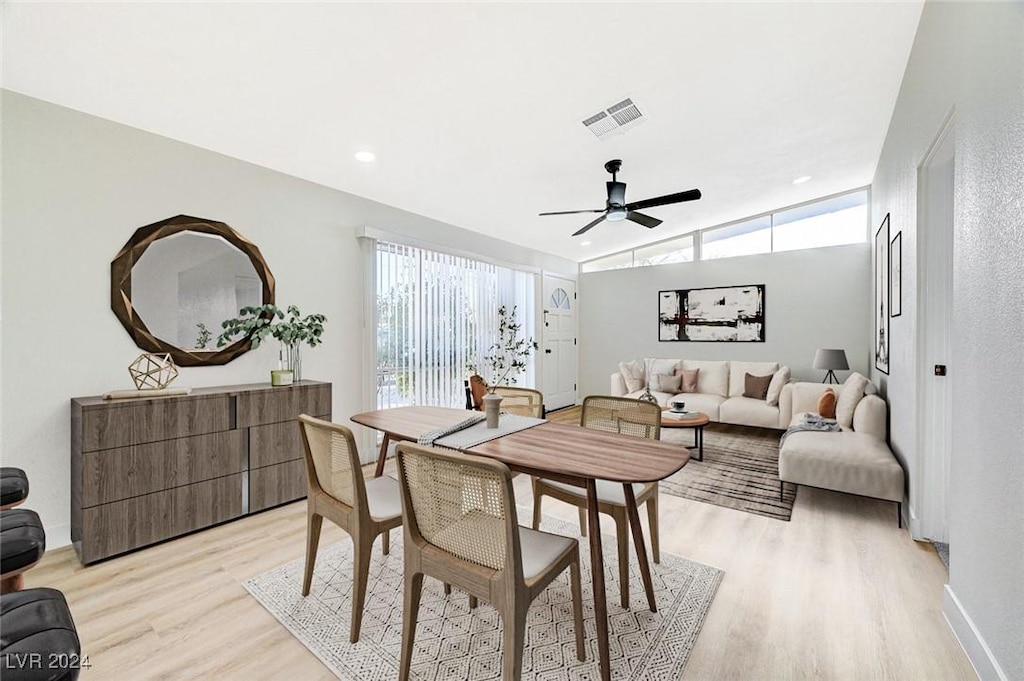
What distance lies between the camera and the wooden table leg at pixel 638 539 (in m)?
1.67

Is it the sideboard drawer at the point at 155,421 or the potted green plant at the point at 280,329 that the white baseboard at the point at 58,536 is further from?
the potted green plant at the point at 280,329

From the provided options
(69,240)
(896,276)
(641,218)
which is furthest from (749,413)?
(69,240)

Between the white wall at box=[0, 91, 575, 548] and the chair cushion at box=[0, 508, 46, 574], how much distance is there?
1273mm

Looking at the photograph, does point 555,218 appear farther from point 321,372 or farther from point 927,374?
point 927,374

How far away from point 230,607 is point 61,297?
204 centimetres

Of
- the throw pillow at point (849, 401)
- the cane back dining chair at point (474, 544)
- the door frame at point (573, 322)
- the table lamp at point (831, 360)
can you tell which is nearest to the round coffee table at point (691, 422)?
the throw pillow at point (849, 401)

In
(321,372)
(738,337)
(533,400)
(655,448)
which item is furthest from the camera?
(738,337)

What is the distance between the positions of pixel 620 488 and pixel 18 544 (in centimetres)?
219

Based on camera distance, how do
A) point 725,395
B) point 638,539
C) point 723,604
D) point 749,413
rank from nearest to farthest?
1. point 638,539
2. point 723,604
3. point 749,413
4. point 725,395

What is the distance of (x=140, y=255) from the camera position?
9.02ft

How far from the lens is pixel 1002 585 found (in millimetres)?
1370

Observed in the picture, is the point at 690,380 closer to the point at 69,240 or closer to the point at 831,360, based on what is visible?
the point at 831,360

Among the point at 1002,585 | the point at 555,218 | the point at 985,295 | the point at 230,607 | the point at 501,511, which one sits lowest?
the point at 230,607

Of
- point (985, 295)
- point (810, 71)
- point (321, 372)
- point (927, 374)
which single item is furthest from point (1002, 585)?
point (321, 372)
